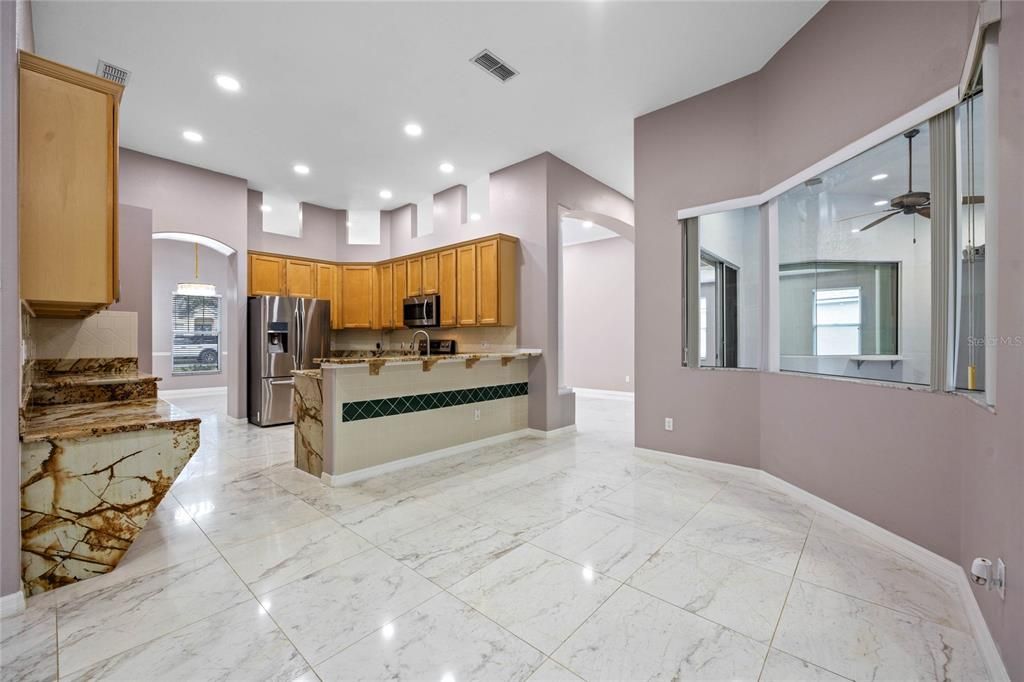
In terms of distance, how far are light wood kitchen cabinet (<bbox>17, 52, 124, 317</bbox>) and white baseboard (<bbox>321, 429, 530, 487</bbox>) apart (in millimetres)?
1918

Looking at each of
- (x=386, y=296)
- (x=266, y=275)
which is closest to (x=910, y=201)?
(x=386, y=296)

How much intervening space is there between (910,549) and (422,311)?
17.3 ft

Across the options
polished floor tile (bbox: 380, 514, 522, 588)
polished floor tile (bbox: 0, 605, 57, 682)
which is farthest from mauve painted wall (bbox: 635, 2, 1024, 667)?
polished floor tile (bbox: 0, 605, 57, 682)

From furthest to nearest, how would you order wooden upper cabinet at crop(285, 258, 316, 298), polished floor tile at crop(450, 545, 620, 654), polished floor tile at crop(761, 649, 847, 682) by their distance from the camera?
wooden upper cabinet at crop(285, 258, 316, 298) < polished floor tile at crop(450, 545, 620, 654) < polished floor tile at crop(761, 649, 847, 682)

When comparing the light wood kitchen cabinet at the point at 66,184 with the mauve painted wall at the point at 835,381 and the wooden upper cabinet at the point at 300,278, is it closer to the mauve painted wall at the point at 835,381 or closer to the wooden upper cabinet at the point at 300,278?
the mauve painted wall at the point at 835,381

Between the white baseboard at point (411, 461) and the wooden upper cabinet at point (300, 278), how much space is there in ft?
12.6

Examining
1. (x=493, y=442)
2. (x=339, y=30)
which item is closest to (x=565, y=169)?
(x=339, y=30)

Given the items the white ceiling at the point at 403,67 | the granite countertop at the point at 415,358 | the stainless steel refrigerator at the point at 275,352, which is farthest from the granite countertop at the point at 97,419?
the stainless steel refrigerator at the point at 275,352

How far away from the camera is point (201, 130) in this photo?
4.41m

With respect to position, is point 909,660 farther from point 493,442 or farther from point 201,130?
point 201,130

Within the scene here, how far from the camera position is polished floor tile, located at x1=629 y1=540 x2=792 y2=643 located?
1.72 meters

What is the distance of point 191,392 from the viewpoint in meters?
8.53

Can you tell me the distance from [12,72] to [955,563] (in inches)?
183

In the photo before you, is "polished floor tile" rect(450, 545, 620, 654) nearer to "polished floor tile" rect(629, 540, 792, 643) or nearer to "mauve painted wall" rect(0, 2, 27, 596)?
"polished floor tile" rect(629, 540, 792, 643)
